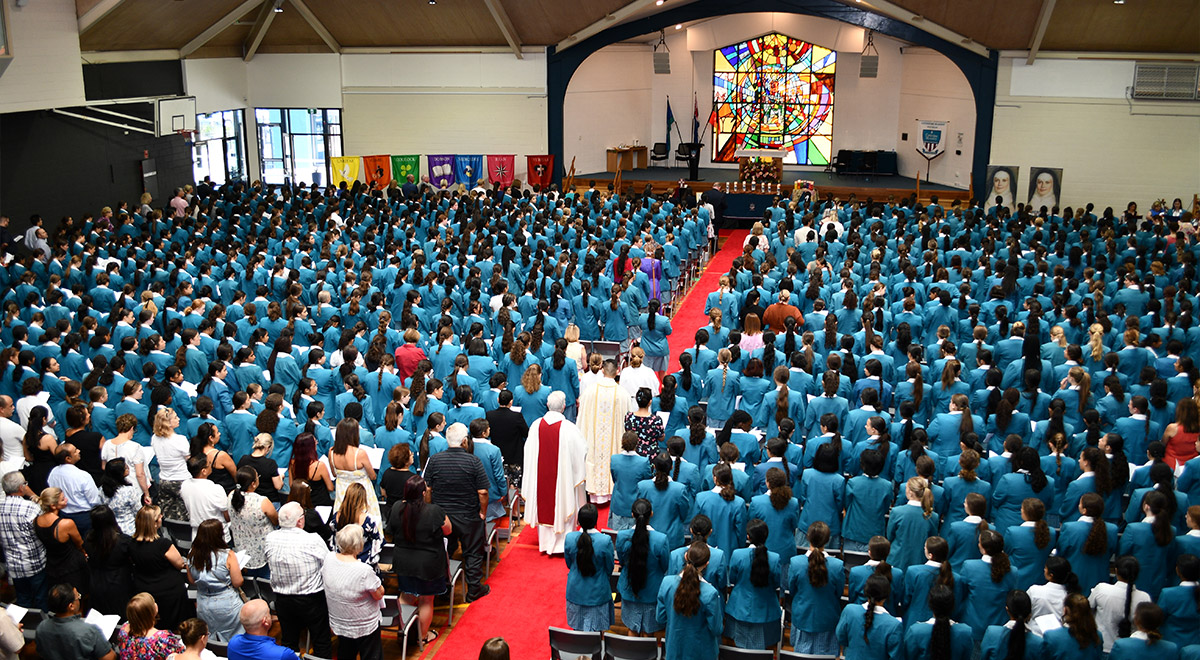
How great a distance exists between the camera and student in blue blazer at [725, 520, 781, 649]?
620cm

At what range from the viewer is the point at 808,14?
24.5m

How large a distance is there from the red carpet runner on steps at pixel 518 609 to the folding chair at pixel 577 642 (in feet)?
2.76

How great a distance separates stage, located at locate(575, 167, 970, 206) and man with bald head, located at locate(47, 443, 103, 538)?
1760cm

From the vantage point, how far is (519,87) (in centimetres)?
2497

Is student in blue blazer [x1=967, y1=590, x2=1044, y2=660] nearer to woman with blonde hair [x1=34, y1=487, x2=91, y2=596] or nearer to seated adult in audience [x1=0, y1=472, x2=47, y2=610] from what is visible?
woman with blonde hair [x1=34, y1=487, x2=91, y2=596]

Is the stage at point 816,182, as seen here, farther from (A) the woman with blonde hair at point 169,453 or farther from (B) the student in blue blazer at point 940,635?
(B) the student in blue blazer at point 940,635

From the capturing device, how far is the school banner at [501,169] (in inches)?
985

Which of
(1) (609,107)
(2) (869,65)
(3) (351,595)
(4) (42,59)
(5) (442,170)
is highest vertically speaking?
(2) (869,65)

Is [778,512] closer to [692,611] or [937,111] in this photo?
[692,611]

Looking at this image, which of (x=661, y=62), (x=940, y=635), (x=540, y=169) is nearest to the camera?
(x=940, y=635)

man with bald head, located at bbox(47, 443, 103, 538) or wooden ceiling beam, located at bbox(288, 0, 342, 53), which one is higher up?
wooden ceiling beam, located at bbox(288, 0, 342, 53)

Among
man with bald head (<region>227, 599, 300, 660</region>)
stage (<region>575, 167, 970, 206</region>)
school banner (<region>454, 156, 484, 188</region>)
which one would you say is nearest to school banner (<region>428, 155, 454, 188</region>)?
school banner (<region>454, 156, 484, 188</region>)

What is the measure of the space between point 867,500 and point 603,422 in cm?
271

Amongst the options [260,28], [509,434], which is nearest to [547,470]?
[509,434]
